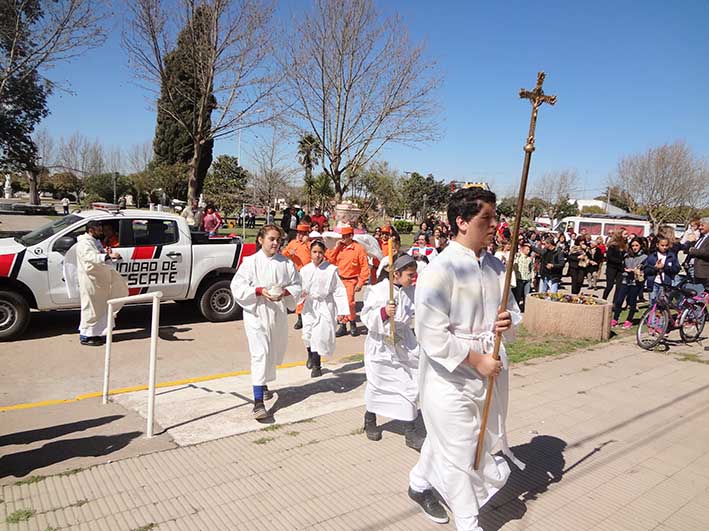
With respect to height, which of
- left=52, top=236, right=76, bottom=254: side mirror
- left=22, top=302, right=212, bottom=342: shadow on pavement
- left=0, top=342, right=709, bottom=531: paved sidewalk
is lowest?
left=22, top=302, right=212, bottom=342: shadow on pavement

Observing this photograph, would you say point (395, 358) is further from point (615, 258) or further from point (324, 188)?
point (324, 188)

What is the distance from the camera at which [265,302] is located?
521 centimetres

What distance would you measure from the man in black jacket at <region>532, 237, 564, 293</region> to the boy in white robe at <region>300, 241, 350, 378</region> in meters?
8.11

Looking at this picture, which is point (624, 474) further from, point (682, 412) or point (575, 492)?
point (682, 412)

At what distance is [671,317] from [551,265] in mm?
4458

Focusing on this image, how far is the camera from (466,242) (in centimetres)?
316

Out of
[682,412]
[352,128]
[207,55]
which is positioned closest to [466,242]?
[682,412]

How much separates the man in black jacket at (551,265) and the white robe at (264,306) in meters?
9.20

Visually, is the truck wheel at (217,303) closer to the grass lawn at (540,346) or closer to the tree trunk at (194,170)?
the grass lawn at (540,346)

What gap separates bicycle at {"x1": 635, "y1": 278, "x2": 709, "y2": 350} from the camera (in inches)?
322

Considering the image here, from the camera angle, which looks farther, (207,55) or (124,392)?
(207,55)

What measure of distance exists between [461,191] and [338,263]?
18.2 ft

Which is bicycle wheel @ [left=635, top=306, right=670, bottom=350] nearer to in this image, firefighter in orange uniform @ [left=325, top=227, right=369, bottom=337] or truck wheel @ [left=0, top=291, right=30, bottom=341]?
firefighter in orange uniform @ [left=325, top=227, right=369, bottom=337]

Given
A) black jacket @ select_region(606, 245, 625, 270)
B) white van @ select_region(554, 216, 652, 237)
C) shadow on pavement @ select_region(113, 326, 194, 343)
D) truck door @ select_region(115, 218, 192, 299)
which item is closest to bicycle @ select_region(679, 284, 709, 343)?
black jacket @ select_region(606, 245, 625, 270)
